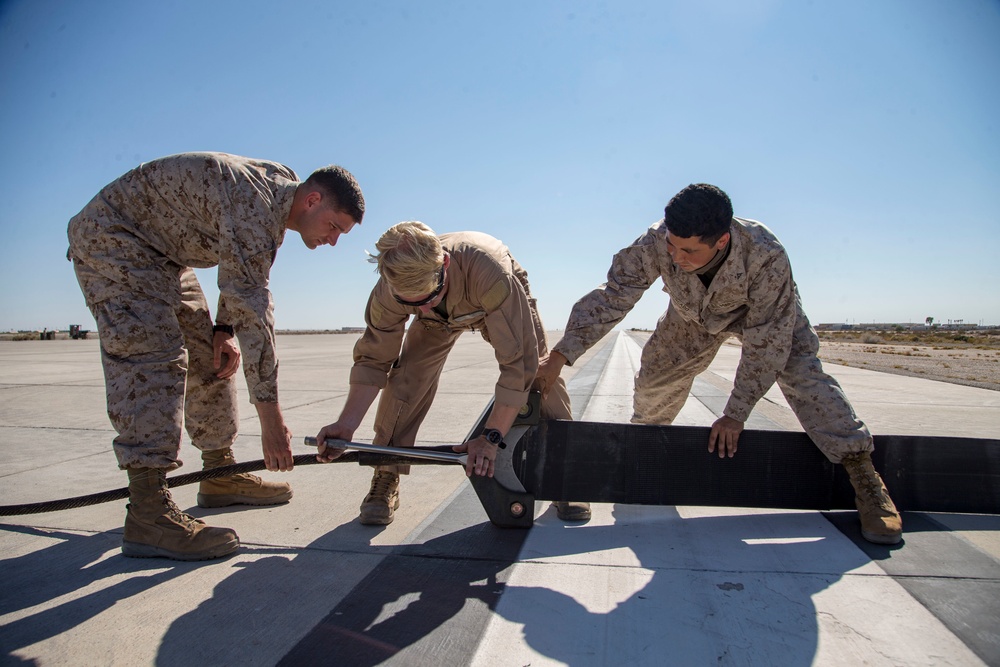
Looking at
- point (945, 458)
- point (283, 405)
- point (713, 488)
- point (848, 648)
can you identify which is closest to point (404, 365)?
point (713, 488)

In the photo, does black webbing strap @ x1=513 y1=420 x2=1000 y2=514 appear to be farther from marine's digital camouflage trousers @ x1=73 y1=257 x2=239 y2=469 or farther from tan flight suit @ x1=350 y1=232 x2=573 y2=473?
marine's digital camouflage trousers @ x1=73 y1=257 x2=239 y2=469

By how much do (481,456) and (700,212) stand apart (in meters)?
1.36

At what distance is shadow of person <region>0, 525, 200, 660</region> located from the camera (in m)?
1.81

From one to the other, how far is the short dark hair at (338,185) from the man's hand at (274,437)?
0.85 meters

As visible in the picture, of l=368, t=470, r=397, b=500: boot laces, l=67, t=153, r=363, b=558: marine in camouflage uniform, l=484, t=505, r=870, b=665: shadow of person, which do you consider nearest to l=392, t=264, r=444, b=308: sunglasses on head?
l=67, t=153, r=363, b=558: marine in camouflage uniform

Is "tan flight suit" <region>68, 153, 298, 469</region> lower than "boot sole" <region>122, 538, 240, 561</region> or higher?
higher

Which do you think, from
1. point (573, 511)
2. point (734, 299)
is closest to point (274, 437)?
point (573, 511)

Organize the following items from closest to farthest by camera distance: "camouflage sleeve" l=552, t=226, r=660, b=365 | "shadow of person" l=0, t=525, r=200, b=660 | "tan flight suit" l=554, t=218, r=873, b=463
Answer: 1. "shadow of person" l=0, t=525, r=200, b=660
2. "tan flight suit" l=554, t=218, r=873, b=463
3. "camouflage sleeve" l=552, t=226, r=660, b=365

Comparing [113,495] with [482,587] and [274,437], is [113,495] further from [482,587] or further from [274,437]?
[482,587]

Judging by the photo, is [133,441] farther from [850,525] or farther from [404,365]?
[850,525]

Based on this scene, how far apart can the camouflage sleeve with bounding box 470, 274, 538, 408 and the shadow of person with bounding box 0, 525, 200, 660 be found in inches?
53.2

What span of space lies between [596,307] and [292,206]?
4.97 ft

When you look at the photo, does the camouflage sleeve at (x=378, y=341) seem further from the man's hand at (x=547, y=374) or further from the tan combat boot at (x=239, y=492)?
the tan combat boot at (x=239, y=492)

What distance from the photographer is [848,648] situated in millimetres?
1686
